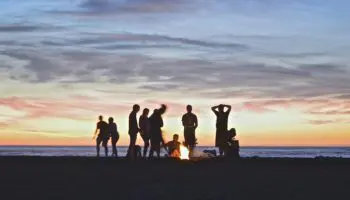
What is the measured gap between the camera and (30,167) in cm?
2495

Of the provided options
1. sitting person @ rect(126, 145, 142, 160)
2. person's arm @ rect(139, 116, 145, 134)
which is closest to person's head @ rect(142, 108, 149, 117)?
person's arm @ rect(139, 116, 145, 134)

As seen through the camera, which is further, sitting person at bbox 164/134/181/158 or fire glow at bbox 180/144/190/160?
sitting person at bbox 164/134/181/158

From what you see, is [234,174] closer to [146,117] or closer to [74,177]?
[74,177]

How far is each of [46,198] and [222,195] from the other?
3551 millimetres

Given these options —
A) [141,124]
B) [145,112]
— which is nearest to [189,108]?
[145,112]

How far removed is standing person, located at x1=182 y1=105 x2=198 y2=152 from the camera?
29297mm

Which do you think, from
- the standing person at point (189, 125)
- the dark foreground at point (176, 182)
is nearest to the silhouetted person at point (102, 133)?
the standing person at point (189, 125)

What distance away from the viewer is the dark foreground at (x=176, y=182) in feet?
52.7

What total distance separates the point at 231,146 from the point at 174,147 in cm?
296

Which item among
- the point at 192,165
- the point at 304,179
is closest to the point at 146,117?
the point at 192,165

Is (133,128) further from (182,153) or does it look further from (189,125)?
(182,153)

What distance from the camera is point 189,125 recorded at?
1155 inches

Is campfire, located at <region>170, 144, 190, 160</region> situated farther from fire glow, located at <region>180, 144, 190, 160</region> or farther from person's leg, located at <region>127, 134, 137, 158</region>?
person's leg, located at <region>127, 134, 137, 158</region>

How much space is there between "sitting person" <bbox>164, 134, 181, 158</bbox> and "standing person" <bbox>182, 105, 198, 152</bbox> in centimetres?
79
